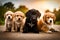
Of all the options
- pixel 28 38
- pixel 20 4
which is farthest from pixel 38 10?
pixel 28 38

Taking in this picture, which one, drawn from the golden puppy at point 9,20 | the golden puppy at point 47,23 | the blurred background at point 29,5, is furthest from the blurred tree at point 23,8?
the golden puppy at point 47,23

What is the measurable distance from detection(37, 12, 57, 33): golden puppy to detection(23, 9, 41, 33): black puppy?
0.22ft

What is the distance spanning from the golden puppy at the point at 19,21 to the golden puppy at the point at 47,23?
0.75ft

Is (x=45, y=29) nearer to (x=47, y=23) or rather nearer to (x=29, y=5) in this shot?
(x=47, y=23)

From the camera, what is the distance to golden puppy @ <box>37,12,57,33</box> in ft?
6.66

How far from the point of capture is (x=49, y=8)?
209 cm

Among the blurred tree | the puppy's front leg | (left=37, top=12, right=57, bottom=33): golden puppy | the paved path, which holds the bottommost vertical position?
the paved path

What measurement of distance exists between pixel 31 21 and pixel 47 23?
0.22m

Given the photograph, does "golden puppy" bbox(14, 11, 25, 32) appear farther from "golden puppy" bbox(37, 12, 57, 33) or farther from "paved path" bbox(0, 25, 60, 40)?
"golden puppy" bbox(37, 12, 57, 33)

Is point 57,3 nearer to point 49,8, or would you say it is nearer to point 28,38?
point 49,8

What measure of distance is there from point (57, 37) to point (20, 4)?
0.66 metres

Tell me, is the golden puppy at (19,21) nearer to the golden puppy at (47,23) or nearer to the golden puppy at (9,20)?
the golden puppy at (9,20)

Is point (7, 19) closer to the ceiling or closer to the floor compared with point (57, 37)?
closer to the ceiling

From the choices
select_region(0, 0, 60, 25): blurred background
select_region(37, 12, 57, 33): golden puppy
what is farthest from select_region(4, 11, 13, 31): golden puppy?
select_region(37, 12, 57, 33): golden puppy
